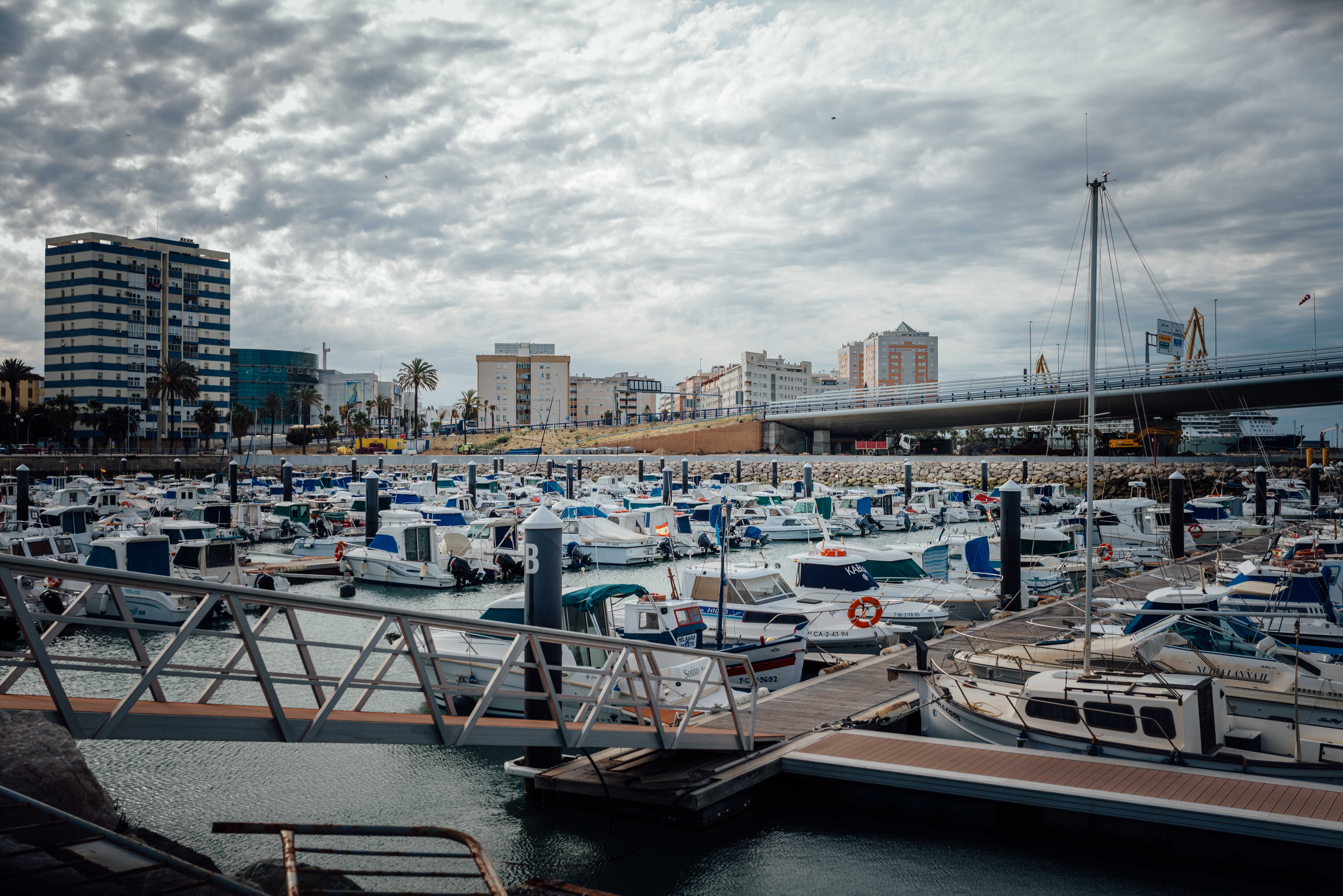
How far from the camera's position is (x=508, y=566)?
1422 inches

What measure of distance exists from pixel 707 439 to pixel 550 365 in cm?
9840

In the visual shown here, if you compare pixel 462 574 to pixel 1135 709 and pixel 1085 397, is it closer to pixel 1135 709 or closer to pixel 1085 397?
pixel 1135 709

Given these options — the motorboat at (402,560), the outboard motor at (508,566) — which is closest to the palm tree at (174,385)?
the motorboat at (402,560)

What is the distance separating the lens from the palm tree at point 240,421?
118 meters

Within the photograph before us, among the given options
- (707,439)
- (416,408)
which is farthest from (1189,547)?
(416,408)

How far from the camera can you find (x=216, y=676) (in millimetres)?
8281

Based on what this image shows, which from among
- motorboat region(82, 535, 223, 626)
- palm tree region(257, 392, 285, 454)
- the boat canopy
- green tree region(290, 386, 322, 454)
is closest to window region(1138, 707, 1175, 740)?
the boat canopy

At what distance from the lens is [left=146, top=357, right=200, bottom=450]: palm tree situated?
98812 mm

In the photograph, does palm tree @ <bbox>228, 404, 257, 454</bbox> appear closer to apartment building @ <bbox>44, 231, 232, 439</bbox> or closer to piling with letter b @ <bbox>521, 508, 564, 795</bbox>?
apartment building @ <bbox>44, 231, 232, 439</bbox>

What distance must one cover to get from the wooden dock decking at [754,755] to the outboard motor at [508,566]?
19.8m

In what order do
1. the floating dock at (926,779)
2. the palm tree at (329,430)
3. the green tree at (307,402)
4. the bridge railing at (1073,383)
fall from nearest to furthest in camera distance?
the floating dock at (926,779), the bridge railing at (1073,383), the green tree at (307,402), the palm tree at (329,430)

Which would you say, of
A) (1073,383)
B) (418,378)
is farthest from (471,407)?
(1073,383)

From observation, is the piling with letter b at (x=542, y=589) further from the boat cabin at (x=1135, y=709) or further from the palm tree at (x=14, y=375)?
the palm tree at (x=14, y=375)

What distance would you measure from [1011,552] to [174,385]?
99.1 meters
